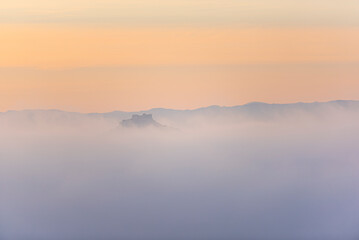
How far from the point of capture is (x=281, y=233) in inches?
137

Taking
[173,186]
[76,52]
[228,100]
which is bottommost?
[173,186]

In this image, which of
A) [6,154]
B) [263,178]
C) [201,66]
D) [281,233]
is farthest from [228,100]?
[6,154]

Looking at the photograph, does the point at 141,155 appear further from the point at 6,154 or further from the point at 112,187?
the point at 6,154

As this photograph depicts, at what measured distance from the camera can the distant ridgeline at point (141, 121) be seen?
136 inches

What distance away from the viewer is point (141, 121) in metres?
3.47

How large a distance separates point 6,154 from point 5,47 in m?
0.64

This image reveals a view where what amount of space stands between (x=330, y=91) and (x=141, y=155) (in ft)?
3.97

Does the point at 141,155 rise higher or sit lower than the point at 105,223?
higher

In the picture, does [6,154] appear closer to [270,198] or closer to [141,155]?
[141,155]

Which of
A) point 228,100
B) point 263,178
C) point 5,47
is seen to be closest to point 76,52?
point 5,47

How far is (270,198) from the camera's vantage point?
3.48 m

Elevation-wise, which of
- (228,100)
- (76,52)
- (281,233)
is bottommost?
(281,233)

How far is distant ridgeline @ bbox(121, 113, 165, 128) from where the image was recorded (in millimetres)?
3463

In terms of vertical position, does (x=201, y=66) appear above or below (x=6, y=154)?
above
